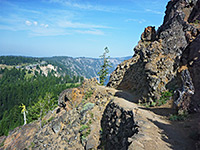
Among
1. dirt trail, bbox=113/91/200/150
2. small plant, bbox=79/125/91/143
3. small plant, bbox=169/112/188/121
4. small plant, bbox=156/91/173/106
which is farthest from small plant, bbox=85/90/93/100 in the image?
small plant, bbox=169/112/188/121

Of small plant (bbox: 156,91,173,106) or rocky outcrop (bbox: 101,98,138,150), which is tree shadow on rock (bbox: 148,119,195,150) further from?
small plant (bbox: 156,91,173,106)

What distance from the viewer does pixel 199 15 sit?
89.7 ft

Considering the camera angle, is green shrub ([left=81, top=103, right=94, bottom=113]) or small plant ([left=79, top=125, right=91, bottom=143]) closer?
small plant ([left=79, top=125, right=91, bottom=143])

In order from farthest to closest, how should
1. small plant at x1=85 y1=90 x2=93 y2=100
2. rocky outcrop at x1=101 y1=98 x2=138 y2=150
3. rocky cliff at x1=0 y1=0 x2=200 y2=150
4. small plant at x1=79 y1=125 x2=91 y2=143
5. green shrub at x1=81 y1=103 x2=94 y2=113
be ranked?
small plant at x1=85 y1=90 x2=93 y2=100 → green shrub at x1=81 y1=103 x2=94 y2=113 → small plant at x1=79 y1=125 x2=91 y2=143 → rocky outcrop at x1=101 y1=98 x2=138 y2=150 → rocky cliff at x1=0 y1=0 x2=200 y2=150

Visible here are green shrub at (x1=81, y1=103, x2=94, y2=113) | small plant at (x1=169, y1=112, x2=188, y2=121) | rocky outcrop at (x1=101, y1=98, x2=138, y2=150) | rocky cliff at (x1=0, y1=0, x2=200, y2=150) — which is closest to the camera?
Result: rocky cliff at (x1=0, y1=0, x2=200, y2=150)

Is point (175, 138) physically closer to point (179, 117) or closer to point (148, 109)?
point (179, 117)

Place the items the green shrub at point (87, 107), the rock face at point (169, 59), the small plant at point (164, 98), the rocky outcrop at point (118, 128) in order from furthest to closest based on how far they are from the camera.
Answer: the green shrub at point (87, 107), the rock face at point (169, 59), the small plant at point (164, 98), the rocky outcrop at point (118, 128)

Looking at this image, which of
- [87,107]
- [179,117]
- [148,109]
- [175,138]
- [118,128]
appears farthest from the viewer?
[87,107]

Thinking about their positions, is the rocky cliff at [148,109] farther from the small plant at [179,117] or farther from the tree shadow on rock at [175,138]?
the small plant at [179,117]

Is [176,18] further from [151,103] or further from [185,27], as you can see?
[151,103]

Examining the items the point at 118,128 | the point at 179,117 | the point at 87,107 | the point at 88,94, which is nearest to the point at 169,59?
the point at 179,117

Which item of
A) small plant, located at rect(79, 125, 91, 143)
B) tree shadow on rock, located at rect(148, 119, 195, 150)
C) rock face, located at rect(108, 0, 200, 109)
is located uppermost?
rock face, located at rect(108, 0, 200, 109)

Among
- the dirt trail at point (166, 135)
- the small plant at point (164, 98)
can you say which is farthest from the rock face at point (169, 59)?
the dirt trail at point (166, 135)

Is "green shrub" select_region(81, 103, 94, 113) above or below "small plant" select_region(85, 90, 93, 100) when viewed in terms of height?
below
